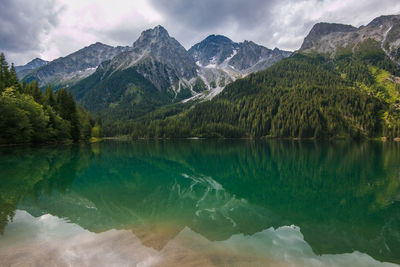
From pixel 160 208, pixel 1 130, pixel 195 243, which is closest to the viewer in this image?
pixel 195 243

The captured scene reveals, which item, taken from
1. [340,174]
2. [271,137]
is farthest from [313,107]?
[340,174]

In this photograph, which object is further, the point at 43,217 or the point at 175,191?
the point at 175,191

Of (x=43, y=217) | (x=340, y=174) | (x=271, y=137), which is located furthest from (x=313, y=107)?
(x=43, y=217)

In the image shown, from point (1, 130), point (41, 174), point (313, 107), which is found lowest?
point (41, 174)

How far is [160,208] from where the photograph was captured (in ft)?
47.6

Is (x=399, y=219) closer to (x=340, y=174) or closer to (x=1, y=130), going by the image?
(x=340, y=174)

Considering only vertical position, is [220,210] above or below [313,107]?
below

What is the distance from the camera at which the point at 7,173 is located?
24312 mm

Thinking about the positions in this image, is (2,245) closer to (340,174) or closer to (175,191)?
(175,191)

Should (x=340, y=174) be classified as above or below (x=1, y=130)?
below

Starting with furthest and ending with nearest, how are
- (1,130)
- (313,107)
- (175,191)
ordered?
(313,107)
(1,130)
(175,191)

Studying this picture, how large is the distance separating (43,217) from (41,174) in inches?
608

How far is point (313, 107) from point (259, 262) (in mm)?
186451

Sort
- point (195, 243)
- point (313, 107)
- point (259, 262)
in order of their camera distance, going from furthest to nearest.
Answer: point (313, 107), point (195, 243), point (259, 262)
